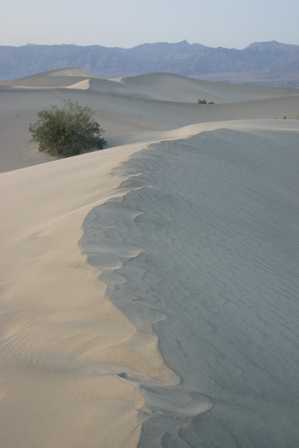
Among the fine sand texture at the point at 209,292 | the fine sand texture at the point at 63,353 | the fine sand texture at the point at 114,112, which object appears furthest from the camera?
the fine sand texture at the point at 114,112

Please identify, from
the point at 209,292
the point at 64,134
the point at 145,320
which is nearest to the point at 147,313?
the point at 145,320

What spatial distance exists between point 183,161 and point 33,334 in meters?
6.96

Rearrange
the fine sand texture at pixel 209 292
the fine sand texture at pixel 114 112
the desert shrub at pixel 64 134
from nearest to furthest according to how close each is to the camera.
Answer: the fine sand texture at pixel 209 292
the desert shrub at pixel 64 134
the fine sand texture at pixel 114 112

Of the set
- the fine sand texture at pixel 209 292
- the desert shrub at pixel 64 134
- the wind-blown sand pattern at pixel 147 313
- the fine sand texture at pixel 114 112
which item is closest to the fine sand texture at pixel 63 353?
the wind-blown sand pattern at pixel 147 313

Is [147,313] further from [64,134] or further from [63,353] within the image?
[64,134]

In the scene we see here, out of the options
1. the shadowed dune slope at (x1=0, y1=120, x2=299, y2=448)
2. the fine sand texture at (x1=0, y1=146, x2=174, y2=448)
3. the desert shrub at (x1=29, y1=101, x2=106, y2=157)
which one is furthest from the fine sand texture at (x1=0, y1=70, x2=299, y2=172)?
the fine sand texture at (x1=0, y1=146, x2=174, y2=448)

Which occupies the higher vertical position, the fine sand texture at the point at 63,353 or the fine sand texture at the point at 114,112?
the fine sand texture at the point at 63,353

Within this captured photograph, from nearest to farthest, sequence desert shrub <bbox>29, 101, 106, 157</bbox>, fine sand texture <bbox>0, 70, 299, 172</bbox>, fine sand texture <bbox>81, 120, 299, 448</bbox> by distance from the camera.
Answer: fine sand texture <bbox>81, 120, 299, 448</bbox>
desert shrub <bbox>29, 101, 106, 157</bbox>
fine sand texture <bbox>0, 70, 299, 172</bbox>

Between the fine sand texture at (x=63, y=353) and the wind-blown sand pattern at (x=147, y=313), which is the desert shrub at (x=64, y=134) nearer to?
the wind-blown sand pattern at (x=147, y=313)

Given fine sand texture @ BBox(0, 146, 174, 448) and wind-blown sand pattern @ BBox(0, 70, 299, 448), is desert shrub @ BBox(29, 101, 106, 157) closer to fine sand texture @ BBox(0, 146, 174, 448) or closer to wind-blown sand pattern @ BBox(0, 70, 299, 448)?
wind-blown sand pattern @ BBox(0, 70, 299, 448)

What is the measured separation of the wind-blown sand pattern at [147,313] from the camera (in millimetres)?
2889

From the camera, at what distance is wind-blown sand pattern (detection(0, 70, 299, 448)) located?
9.48 ft

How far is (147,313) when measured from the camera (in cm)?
388

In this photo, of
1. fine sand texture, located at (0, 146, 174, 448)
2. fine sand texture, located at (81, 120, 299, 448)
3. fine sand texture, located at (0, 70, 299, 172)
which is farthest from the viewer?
fine sand texture, located at (0, 70, 299, 172)
